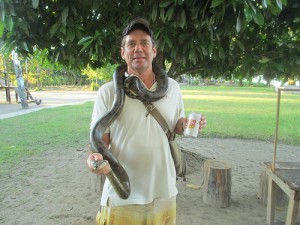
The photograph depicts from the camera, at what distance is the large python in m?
2.16

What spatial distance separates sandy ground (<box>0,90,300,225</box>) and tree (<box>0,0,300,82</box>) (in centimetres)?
214

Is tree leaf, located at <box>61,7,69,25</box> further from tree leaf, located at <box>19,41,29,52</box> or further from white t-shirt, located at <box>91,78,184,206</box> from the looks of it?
white t-shirt, located at <box>91,78,184,206</box>

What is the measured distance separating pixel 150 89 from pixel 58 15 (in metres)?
1.68

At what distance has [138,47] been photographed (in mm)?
2295

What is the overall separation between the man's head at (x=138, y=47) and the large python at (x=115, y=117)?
0.10 m

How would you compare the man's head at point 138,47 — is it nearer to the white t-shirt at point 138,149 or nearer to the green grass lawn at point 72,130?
the white t-shirt at point 138,149

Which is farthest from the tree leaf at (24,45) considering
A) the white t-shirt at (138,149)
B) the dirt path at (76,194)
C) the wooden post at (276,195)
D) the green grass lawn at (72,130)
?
the green grass lawn at (72,130)

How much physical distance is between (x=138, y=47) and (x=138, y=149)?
0.79 metres

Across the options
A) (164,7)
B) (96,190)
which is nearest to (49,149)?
(96,190)

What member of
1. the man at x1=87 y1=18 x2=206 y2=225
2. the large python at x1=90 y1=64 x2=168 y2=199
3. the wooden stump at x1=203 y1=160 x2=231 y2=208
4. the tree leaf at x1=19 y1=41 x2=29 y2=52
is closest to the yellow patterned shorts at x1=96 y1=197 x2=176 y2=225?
the man at x1=87 y1=18 x2=206 y2=225

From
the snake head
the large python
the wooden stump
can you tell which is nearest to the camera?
the snake head

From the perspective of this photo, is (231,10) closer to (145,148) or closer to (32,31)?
(145,148)

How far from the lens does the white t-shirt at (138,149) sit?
2268 mm

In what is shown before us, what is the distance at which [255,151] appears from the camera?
8031 mm
